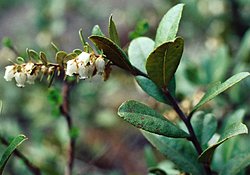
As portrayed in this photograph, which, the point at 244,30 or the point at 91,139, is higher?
the point at 244,30

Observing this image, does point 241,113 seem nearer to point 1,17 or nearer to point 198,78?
point 198,78

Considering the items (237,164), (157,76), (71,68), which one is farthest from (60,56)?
(237,164)

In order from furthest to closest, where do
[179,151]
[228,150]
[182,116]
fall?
[228,150] → [179,151] → [182,116]

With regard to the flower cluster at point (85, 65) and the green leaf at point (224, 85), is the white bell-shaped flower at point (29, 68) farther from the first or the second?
the green leaf at point (224, 85)

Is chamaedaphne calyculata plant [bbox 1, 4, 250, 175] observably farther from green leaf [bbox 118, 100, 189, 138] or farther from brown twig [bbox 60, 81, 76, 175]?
brown twig [bbox 60, 81, 76, 175]

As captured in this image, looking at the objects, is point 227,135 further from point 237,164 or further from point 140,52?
point 140,52

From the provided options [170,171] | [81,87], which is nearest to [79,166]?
[81,87]
